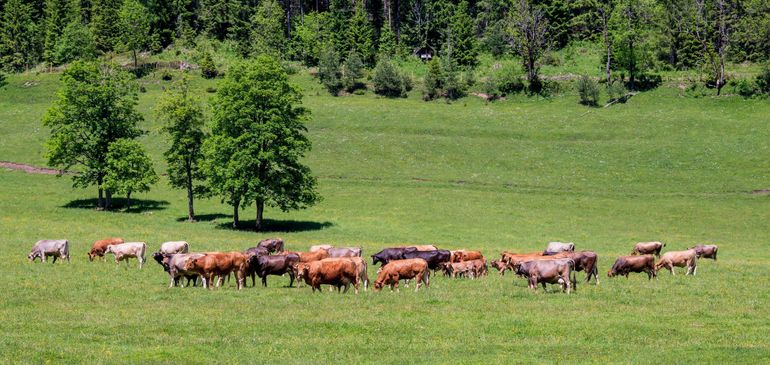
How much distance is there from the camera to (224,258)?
34.3 metres

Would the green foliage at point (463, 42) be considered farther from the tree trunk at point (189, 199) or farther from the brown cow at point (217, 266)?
the brown cow at point (217, 266)

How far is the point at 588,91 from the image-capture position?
365 ft

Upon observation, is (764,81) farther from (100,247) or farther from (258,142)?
(100,247)

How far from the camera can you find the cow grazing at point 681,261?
39812 millimetres

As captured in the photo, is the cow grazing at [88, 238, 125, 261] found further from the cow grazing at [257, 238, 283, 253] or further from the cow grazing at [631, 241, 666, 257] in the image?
the cow grazing at [631, 241, 666, 257]

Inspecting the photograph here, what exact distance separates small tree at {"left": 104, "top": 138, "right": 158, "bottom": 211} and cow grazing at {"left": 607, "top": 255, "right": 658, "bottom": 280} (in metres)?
43.1

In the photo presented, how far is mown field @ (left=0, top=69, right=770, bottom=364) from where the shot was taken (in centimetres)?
2239

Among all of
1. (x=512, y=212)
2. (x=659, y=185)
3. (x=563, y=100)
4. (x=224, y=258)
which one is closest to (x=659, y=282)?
(x=224, y=258)

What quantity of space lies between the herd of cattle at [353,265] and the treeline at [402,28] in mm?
82853

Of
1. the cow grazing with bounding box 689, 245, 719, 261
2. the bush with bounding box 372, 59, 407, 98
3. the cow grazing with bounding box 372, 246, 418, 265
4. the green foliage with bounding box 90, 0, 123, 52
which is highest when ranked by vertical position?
the green foliage with bounding box 90, 0, 123, 52

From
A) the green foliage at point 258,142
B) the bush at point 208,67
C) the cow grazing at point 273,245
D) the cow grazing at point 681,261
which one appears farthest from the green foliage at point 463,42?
the cow grazing at point 681,261

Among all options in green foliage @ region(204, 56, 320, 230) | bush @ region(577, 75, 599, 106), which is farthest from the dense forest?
green foliage @ region(204, 56, 320, 230)

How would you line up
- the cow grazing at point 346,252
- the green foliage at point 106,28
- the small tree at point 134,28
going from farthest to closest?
the green foliage at point 106,28
the small tree at point 134,28
the cow grazing at point 346,252

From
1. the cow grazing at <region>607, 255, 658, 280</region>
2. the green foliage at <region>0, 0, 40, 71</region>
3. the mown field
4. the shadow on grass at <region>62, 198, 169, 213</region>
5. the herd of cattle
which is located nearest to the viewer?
the mown field
